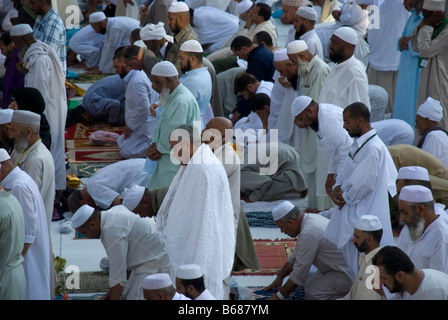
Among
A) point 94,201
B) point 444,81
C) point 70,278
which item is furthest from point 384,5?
point 70,278

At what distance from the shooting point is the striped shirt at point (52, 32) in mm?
6762

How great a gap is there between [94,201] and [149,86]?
1834 millimetres

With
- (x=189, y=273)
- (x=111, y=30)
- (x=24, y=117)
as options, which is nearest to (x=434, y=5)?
(x=24, y=117)

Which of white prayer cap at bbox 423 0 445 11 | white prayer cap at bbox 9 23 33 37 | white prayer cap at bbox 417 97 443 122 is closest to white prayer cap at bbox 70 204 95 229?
white prayer cap at bbox 9 23 33 37

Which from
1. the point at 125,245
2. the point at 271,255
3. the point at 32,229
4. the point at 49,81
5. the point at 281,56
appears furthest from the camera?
the point at 281,56

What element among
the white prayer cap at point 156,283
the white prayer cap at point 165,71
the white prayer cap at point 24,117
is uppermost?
the white prayer cap at point 24,117

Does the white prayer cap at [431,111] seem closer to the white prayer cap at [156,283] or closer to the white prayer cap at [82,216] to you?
the white prayer cap at [82,216]

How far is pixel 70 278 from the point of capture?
5.52 m

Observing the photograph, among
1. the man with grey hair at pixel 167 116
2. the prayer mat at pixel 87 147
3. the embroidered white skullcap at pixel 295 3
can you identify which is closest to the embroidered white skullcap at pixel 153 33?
the prayer mat at pixel 87 147

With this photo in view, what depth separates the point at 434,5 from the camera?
282 inches

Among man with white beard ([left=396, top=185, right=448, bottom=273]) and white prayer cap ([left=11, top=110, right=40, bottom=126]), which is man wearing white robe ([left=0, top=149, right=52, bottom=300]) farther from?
man with white beard ([left=396, top=185, right=448, bottom=273])

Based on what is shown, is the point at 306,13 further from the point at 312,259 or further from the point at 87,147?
the point at 312,259

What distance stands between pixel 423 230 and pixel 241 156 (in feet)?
8.59
